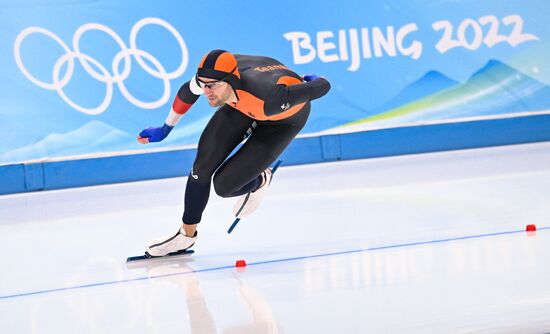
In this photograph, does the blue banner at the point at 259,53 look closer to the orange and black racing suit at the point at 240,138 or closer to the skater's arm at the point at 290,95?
the orange and black racing suit at the point at 240,138

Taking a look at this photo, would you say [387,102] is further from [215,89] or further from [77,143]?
[215,89]

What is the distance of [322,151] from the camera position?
9.23 meters

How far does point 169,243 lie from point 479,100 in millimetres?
5381

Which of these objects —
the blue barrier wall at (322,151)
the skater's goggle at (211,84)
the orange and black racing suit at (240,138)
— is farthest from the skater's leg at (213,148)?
the blue barrier wall at (322,151)

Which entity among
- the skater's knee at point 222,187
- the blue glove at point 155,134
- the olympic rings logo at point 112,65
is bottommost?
the skater's knee at point 222,187

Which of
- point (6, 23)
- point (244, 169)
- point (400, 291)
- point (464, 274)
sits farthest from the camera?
point (6, 23)

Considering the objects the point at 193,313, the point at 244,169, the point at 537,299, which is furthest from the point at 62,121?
the point at 537,299

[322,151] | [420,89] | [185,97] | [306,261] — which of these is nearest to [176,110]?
[185,97]

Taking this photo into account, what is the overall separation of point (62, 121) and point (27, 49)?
701mm

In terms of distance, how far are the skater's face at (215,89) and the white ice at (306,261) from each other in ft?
2.60

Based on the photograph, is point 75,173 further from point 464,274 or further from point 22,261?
point 464,274

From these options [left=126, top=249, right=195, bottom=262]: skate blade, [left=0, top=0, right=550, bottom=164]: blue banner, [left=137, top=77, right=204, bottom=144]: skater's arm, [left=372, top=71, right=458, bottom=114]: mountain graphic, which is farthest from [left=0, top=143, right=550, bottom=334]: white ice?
[left=372, top=71, right=458, bottom=114]: mountain graphic

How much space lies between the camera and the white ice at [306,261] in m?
3.14

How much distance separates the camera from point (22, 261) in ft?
15.7
